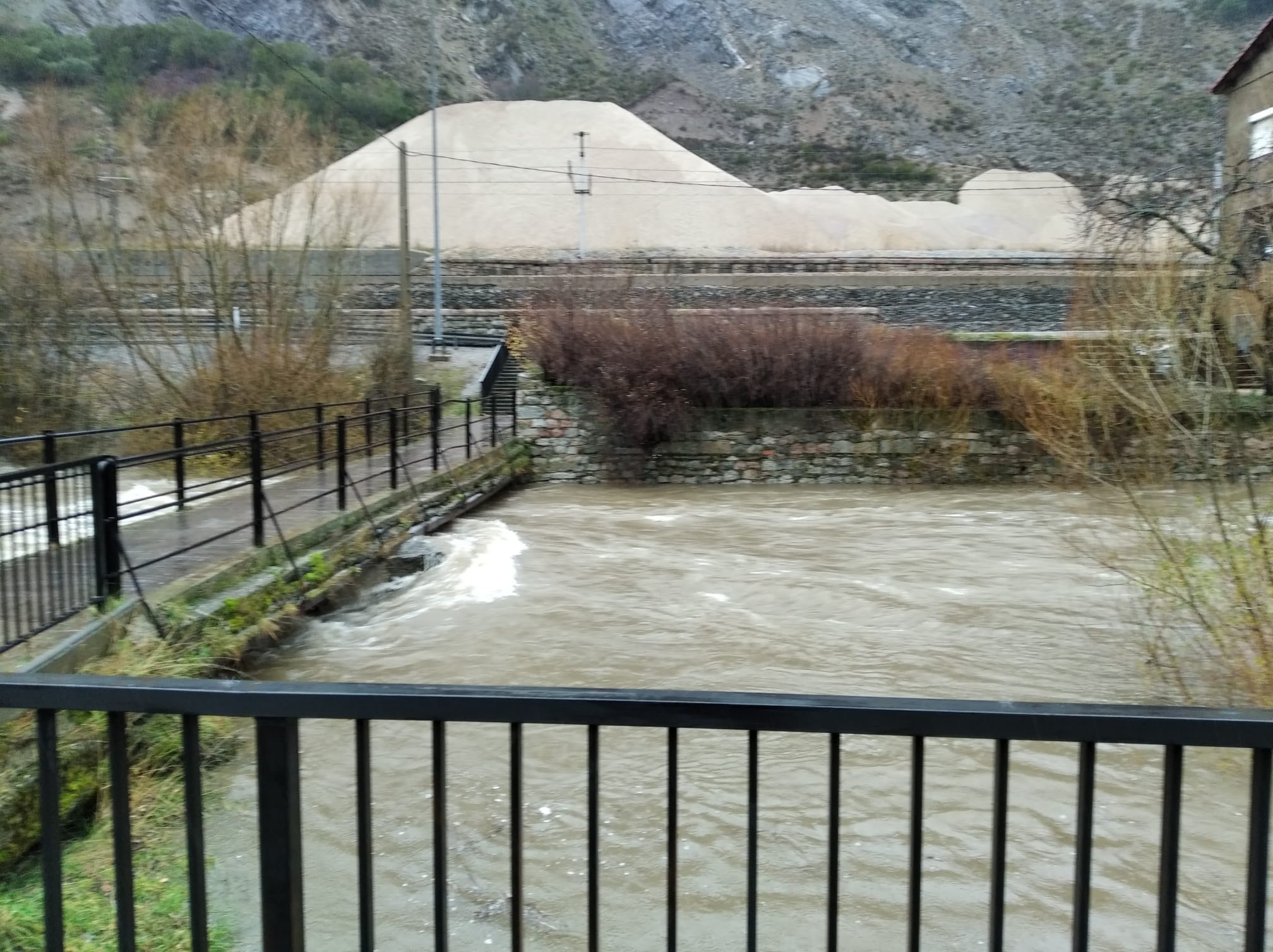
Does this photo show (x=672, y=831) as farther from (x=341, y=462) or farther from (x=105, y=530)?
(x=341, y=462)

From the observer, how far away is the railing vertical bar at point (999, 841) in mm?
1842

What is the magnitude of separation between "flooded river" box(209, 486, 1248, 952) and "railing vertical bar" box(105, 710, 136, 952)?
194cm

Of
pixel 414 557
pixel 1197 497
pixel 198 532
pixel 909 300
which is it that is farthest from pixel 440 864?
pixel 909 300

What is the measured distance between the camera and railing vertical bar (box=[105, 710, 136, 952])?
6.48 ft

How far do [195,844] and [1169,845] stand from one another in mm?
1882

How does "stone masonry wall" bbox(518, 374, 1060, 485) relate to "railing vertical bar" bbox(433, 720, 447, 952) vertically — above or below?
below

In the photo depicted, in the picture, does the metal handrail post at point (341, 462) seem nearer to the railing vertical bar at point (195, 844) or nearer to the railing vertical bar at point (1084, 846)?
the railing vertical bar at point (195, 844)

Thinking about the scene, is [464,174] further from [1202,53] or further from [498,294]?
[1202,53]

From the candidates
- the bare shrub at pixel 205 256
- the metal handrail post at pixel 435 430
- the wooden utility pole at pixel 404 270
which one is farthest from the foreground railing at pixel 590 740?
the wooden utility pole at pixel 404 270

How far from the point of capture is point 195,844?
6.59ft

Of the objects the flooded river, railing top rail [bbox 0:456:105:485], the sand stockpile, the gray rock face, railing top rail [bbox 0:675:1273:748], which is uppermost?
the sand stockpile

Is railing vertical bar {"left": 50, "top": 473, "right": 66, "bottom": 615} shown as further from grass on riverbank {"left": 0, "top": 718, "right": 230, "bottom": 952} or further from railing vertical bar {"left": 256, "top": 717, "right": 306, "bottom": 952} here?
railing vertical bar {"left": 256, "top": 717, "right": 306, "bottom": 952}

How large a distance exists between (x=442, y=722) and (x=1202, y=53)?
356 ft

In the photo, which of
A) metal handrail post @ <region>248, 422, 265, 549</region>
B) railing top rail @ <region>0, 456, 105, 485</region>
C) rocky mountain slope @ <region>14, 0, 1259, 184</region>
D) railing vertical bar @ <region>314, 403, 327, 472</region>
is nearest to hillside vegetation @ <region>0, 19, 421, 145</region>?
rocky mountain slope @ <region>14, 0, 1259, 184</region>
